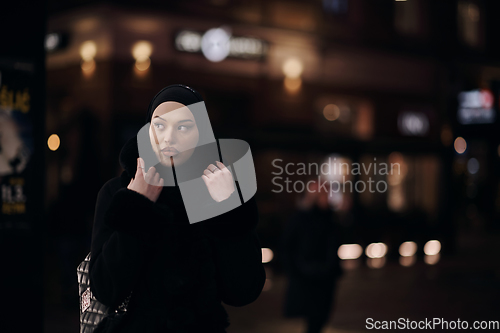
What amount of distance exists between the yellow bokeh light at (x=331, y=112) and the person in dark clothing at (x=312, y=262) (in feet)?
27.6

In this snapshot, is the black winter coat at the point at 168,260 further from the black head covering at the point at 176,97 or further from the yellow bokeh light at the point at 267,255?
the yellow bokeh light at the point at 267,255

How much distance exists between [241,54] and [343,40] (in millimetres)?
3025

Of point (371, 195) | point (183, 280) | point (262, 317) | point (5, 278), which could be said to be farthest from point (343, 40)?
point (183, 280)

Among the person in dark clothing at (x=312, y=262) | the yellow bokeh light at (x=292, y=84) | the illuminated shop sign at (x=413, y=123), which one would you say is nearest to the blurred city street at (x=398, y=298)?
the person in dark clothing at (x=312, y=262)

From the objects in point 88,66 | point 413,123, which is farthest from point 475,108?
point 88,66

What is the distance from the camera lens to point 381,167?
15039 mm

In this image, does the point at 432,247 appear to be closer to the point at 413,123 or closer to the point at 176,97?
the point at 413,123

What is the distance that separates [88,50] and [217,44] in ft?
8.73

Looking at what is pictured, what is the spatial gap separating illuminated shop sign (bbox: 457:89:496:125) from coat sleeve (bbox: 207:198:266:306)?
49.7ft

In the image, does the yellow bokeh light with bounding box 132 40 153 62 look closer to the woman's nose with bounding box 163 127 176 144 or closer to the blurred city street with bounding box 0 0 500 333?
the blurred city street with bounding box 0 0 500 333

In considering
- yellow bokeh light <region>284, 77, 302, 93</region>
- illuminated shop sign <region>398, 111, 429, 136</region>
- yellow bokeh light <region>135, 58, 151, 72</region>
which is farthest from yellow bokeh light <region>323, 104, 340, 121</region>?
yellow bokeh light <region>135, 58, 151, 72</region>

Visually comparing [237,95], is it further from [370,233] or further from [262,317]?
[262,317]

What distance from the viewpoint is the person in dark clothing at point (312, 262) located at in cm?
Answer: 592

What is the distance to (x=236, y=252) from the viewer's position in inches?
88.7
